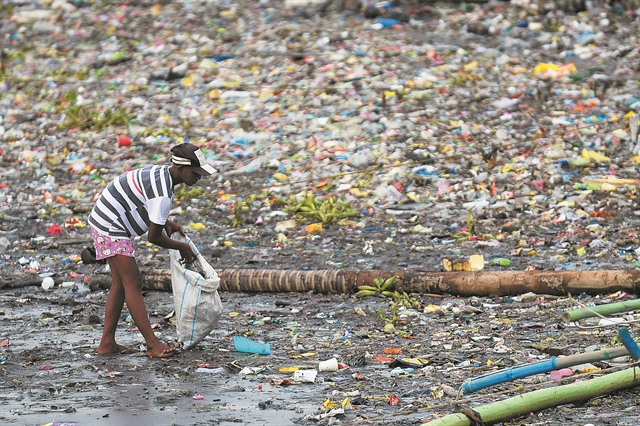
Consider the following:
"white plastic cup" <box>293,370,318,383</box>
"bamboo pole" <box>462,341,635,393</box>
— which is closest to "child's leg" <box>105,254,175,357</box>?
"white plastic cup" <box>293,370,318,383</box>

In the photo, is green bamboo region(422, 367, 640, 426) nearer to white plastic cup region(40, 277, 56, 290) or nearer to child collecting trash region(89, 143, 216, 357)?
child collecting trash region(89, 143, 216, 357)

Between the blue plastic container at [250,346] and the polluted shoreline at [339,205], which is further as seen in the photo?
the blue plastic container at [250,346]

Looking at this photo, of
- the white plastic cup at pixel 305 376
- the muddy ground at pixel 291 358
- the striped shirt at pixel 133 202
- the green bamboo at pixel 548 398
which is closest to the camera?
the green bamboo at pixel 548 398

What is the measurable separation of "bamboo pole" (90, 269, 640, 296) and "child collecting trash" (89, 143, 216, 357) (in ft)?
4.80

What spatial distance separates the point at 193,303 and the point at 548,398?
81.1 inches

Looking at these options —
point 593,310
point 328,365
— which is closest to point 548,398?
point 593,310

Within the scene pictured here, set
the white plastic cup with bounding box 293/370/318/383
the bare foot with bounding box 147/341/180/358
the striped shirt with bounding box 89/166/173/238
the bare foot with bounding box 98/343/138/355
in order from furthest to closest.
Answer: the bare foot with bounding box 98/343/138/355, the bare foot with bounding box 147/341/180/358, the striped shirt with bounding box 89/166/173/238, the white plastic cup with bounding box 293/370/318/383

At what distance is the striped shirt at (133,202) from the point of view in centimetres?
494

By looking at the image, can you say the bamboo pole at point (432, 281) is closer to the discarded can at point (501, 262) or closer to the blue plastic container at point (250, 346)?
the discarded can at point (501, 262)

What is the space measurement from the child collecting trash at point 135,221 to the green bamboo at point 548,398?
6.22 ft

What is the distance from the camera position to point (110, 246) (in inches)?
200

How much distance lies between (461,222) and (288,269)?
1637 mm

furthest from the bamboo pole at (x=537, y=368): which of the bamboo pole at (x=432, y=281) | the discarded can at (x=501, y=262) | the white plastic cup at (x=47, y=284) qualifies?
the white plastic cup at (x=47, y=284)

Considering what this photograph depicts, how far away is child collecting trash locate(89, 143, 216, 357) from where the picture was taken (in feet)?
16.2
